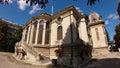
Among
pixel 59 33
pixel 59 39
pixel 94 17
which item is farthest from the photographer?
pixel 94 17

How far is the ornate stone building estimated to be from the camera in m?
23.2

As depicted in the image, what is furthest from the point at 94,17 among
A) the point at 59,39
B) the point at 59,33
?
the point at 59,39

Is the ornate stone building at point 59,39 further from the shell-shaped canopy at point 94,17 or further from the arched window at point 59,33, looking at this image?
the shell-shaped canopy at point 94,17

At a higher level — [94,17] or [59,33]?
[94,17]

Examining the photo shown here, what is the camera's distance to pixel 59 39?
2717 cm

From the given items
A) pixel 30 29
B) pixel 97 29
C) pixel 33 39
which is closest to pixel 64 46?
pixel 33 39

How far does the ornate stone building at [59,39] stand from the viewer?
2319 cm

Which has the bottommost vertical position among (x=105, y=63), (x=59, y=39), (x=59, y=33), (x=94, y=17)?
(x=105, y=63)

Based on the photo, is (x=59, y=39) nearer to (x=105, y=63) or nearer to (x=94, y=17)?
(x=105, y=63)

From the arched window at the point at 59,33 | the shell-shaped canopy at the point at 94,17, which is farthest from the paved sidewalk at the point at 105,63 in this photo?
the shell-shaped canopy at the point at 94,17

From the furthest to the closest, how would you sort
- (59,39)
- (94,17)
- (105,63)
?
(94,17)
(59,39)
(105,63)

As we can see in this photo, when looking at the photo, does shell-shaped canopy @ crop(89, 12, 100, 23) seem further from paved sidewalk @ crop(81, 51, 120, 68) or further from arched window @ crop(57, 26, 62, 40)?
paved sidewalk @ crop(81, 51, 120, 68)

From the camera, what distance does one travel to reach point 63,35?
2631 centimetres

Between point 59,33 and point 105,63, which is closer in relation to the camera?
point 105,63
